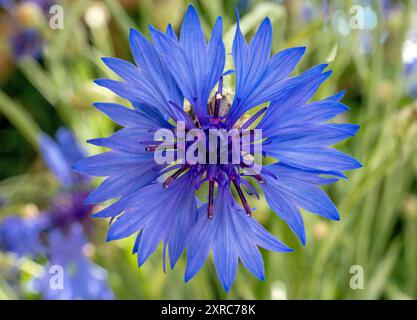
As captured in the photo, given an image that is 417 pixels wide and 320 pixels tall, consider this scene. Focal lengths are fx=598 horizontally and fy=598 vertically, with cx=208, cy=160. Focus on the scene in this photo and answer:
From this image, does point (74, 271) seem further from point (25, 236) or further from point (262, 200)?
point (262, 200)

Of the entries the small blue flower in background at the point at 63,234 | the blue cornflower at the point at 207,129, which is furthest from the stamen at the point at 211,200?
the small blue flower in background at the point at 63,234

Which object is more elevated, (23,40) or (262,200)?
(23,40)

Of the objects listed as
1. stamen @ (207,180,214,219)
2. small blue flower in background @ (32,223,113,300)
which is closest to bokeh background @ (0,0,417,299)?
small blue flower in background @ (32,223,113,300)

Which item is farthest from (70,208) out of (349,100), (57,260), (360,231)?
(349,100)

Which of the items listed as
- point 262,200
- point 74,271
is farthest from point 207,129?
point 74,271

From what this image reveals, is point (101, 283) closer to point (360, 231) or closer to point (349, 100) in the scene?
point (360, 231)
